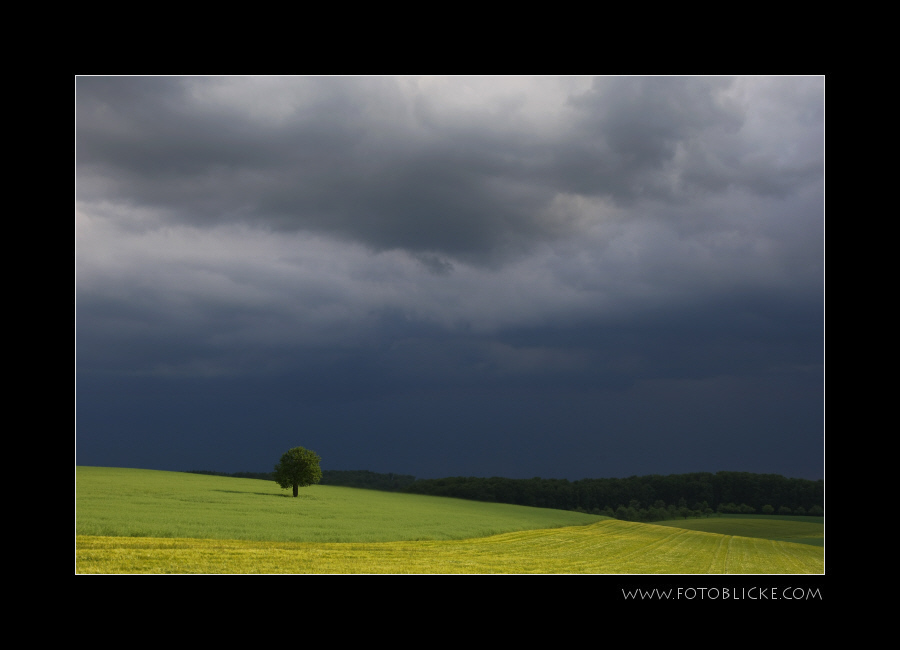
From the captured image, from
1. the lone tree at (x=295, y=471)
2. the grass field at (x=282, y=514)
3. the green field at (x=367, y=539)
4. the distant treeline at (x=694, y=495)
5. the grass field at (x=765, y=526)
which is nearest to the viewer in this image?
the green field at (x=367, y=539)

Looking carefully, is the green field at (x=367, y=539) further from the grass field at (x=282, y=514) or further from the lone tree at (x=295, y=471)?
the lone tree at (x=295, y=471)

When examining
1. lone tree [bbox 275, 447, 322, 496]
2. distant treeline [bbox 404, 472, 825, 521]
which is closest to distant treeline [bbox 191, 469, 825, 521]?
distant treeline [bbox 404, 472, 825, 521]

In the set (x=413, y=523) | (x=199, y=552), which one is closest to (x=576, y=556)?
(x=413, y=523)

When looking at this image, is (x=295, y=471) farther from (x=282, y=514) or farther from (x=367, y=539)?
(x=367, y=539)

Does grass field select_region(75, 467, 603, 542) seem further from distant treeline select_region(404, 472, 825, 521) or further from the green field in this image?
distant treeline select_region(404, 472, 825, 521)

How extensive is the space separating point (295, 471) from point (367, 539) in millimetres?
14783

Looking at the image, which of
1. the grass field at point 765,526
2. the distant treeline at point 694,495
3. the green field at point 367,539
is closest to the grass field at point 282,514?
the green field at point 367,539

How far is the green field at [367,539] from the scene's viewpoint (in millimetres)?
14195

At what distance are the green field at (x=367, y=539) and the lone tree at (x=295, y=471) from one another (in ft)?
3.51

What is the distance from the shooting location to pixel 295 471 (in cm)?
3316
